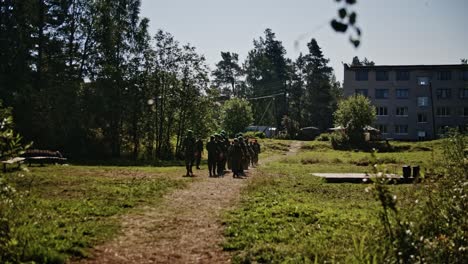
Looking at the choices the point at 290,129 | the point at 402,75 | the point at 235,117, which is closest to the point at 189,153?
the point at 235,117

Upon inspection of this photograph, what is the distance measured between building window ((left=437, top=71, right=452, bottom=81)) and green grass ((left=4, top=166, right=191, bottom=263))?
68232mm

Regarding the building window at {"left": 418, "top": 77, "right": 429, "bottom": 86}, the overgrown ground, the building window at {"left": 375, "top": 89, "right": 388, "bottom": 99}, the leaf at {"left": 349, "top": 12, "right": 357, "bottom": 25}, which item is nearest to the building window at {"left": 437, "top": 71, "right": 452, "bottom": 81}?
the building window at {"left": 418, "top": 77, "right": 429, "bottom": 86}

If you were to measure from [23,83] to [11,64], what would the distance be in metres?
2.08

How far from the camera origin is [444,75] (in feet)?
247

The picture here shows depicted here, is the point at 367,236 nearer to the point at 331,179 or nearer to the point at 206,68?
the point at 331,179

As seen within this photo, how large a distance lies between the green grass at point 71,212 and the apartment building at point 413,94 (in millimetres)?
64186

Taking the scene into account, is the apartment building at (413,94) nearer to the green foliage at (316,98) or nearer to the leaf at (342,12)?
the green foliage at (316,98)

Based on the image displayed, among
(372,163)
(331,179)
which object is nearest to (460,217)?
(372,163)

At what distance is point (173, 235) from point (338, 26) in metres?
7.00

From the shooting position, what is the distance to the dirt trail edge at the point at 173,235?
7.97 m

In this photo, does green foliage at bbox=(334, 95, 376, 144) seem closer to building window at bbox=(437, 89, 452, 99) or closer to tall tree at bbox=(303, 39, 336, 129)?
building window at bbox=(437, 89, 452, 99)

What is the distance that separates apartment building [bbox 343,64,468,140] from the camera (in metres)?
75.0

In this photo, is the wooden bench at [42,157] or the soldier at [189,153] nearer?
the soldier at [189,153]

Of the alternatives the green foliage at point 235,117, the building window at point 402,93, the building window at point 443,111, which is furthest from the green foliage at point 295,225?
the building window at point 443,111
